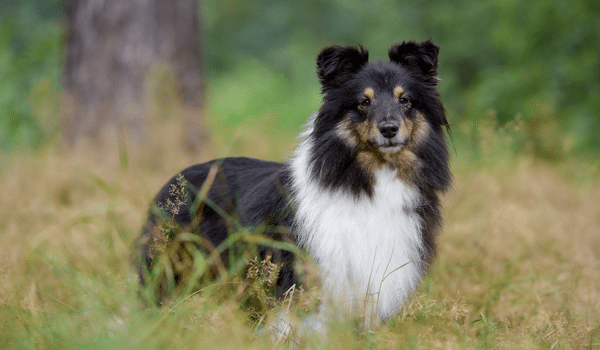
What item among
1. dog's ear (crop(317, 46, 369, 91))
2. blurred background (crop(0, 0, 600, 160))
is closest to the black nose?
dog's ear (crop(317, 46, 369, 91))

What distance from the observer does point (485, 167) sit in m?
5.48

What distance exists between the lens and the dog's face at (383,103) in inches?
112

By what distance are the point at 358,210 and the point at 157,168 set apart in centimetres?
344

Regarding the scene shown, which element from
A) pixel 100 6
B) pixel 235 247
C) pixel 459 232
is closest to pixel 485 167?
pixel 459 232

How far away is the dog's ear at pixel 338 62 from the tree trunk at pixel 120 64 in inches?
121

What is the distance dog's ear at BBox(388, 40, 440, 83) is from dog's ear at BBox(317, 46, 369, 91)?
228 millimetres

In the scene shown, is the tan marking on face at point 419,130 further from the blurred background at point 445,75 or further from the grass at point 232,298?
the blurred background at point 445,75

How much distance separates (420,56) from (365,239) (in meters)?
1.28

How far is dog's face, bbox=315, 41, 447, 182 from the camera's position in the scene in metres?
2.85

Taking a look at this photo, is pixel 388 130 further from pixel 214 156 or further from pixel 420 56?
pixel 214 156

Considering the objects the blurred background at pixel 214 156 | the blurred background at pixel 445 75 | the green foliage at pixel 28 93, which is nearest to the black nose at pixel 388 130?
the blurred background at pixel 214 156

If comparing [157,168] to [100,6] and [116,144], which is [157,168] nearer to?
[116,144]

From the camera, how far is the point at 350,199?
2.85 metres

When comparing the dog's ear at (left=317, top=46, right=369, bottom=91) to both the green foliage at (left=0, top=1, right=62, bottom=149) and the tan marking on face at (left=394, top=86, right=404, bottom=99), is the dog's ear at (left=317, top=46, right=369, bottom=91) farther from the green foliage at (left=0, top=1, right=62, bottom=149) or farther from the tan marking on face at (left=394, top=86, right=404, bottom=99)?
the green foliage at (left=0, top=1, right=62, bottom=149)
